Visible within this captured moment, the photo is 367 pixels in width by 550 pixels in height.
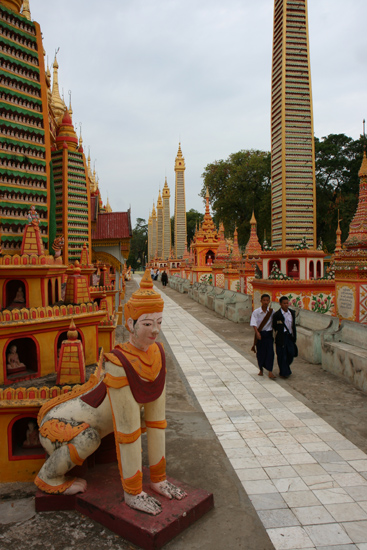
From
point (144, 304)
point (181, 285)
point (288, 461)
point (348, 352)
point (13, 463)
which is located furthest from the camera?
point (181, 285)

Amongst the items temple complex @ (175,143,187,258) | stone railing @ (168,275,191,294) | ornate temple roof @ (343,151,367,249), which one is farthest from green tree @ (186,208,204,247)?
ornate temple roof @ (343,151,367,249)

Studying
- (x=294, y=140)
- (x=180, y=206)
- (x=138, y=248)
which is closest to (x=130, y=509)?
(x=294, y=140)

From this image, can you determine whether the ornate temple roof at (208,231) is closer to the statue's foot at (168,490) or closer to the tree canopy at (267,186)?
the tree canopy at (267,186)

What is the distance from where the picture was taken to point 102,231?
14344 mm

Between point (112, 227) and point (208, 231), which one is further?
point (208, 231)

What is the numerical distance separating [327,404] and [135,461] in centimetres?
424

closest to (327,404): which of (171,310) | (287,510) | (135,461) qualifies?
(287,510)

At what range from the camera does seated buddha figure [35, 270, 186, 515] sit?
3596 mm

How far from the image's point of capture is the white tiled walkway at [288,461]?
357 centimetres

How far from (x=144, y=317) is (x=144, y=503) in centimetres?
156

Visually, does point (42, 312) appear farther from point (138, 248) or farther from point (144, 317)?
point (138, 248)

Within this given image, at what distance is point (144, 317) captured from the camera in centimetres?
371

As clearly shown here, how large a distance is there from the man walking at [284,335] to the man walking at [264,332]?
0.47ft

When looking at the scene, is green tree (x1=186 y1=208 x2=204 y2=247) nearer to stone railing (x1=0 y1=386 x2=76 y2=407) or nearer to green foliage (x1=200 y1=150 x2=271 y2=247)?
green foliage (x1=200 y1=150 x2=271 y2=247)
